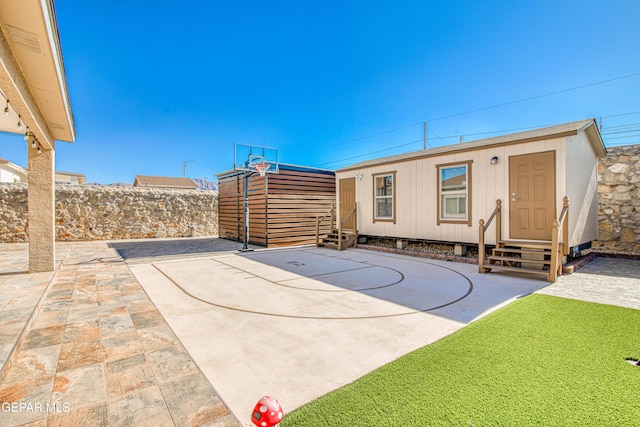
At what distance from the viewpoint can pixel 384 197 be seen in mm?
9148

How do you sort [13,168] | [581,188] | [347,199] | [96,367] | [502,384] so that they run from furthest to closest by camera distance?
[13,168] → [347,199] → [581,188] → [96,367] → [502,384]

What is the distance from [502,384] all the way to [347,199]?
870 cm

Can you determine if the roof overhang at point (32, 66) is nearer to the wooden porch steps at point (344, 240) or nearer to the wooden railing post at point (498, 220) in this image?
the wooden porch steps at point (344, 240)

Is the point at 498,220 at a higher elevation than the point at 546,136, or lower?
lower

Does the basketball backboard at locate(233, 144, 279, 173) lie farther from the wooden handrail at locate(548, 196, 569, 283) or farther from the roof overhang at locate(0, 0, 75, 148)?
the wooden handrail at locate(548, 196, 569, 283)

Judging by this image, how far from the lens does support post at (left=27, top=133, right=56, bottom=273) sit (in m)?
5.04

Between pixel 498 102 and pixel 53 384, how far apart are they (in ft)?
72.3

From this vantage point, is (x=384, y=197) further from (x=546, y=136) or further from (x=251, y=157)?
(x=251, y=157)

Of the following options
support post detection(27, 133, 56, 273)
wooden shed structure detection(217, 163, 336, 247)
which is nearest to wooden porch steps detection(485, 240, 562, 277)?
wooden shed structure detection(217, 163, 336, 247)

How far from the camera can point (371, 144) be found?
3011 cm

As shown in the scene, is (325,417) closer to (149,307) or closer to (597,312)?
(149,307)

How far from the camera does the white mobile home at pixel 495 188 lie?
590cm

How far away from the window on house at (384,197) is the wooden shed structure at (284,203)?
2.91 meters

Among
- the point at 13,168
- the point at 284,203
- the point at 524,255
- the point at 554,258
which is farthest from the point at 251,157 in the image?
the point at 13,168
